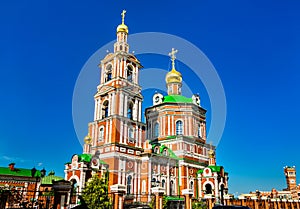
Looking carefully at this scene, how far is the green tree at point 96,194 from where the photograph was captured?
2128 cm

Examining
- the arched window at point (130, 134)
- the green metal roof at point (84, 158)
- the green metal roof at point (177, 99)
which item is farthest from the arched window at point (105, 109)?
the green metal roof at point (177, 99)

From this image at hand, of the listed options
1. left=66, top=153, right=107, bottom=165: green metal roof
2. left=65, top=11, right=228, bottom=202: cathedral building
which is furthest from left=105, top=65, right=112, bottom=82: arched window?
left=66, top=153, right=107, bottom=165: green metal roof

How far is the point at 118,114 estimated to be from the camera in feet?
87.5

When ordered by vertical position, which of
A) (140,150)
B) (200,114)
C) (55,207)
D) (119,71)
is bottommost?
(55,207)

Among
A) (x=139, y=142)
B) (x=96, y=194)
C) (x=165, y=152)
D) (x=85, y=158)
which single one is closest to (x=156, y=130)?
(x=165, y=152)

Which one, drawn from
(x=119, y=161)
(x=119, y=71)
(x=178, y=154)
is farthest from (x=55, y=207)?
(x=178, y=154)

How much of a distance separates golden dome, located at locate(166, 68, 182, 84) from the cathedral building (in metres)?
2.68

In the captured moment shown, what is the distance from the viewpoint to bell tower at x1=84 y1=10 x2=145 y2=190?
83.3ft

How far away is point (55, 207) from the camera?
1141 centimetres

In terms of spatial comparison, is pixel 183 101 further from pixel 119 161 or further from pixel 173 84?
pixel 119 161

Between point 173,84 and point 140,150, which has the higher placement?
point 173,84

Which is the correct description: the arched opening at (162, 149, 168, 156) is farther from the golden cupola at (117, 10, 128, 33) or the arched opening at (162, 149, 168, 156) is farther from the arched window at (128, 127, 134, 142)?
the golden cupola at (117, 10, 128, 33)

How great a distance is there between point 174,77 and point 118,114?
14.7 metres

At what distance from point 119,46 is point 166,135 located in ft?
40.0
